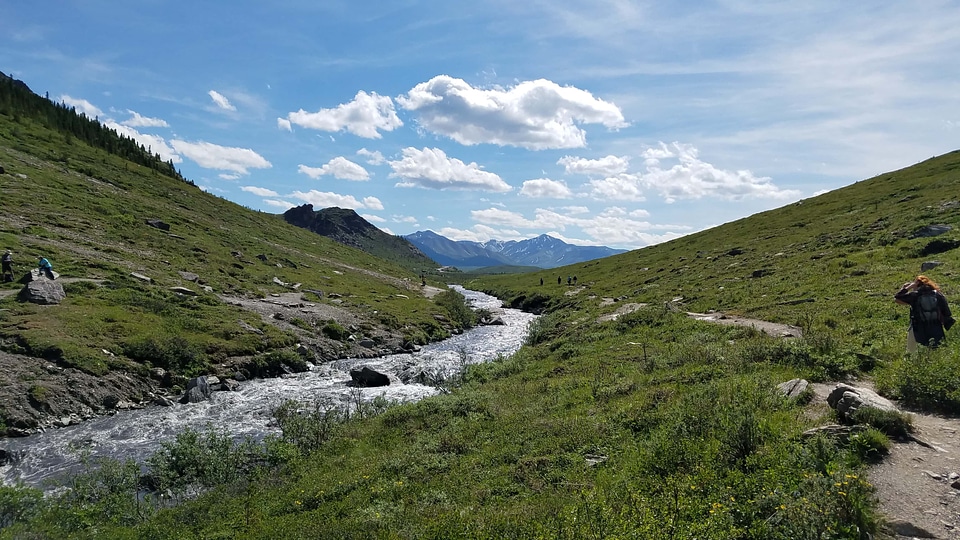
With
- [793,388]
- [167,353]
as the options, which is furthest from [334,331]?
[793,388]

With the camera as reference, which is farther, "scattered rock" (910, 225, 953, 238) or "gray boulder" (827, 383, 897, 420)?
"scattered rock" (910, 225, 953, 238)

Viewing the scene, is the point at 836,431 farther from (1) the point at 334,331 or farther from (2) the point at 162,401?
(1) the point at 334,331

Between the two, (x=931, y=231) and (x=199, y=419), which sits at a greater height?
(x=931, y=231)

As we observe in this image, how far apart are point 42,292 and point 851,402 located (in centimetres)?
4362

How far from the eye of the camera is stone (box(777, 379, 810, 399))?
40.4ft

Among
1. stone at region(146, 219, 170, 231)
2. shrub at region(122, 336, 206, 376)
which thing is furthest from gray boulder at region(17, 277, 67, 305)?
stone at region(146, 219, 170, 231)

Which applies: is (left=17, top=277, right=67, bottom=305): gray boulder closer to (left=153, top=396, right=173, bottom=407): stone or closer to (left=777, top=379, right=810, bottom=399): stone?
(left=153, top=396, right=173, bottom=407): stone

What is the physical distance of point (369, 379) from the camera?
29.8 m

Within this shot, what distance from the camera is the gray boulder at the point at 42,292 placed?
97.1 ft

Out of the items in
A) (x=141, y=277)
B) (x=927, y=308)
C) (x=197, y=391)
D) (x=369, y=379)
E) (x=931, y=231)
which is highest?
(x=931, y=231)

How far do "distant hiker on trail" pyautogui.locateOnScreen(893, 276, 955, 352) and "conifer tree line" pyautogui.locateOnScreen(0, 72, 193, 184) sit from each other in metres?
140

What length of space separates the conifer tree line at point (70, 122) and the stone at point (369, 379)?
115 m

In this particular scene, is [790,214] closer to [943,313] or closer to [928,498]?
[943,313]

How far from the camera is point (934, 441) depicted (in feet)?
30.4
